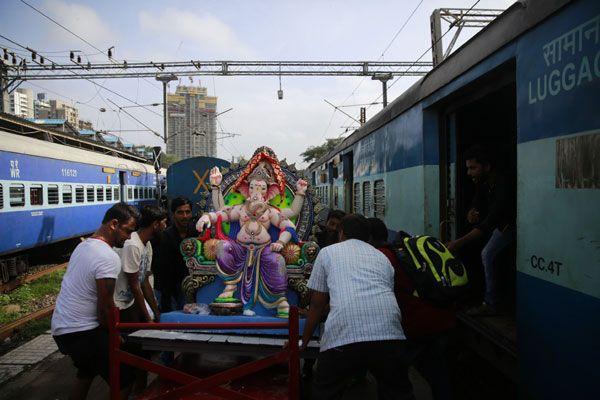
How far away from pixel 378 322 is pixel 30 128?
45.2 ft

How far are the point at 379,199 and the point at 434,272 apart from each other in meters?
4.79

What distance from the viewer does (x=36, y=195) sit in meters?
11.1

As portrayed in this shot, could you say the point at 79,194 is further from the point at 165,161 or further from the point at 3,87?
the point at 165,161

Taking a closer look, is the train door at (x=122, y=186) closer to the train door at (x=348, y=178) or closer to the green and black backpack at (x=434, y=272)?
the train door at (x=348, y=178)

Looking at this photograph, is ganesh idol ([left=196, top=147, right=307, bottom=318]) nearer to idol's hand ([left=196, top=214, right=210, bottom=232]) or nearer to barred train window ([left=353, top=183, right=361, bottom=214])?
idol's hand ([left=196, top=214, right=210, bottom=232])

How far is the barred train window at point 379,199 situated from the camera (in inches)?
297

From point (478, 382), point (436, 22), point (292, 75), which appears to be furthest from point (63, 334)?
point (292, 75)

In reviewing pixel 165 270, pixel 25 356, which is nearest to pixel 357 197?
pixel 165 270

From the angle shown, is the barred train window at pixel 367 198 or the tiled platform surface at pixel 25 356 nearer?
the tiled platform surface at pixel 25 356

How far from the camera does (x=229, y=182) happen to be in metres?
4.72

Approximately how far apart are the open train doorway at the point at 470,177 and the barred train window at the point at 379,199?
6.97ft

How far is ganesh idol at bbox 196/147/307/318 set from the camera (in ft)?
13.7

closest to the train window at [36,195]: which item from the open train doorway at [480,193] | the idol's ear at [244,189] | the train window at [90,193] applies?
the train window at [90,193]

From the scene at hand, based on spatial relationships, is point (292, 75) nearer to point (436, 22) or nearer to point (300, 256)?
point (436, 22)
